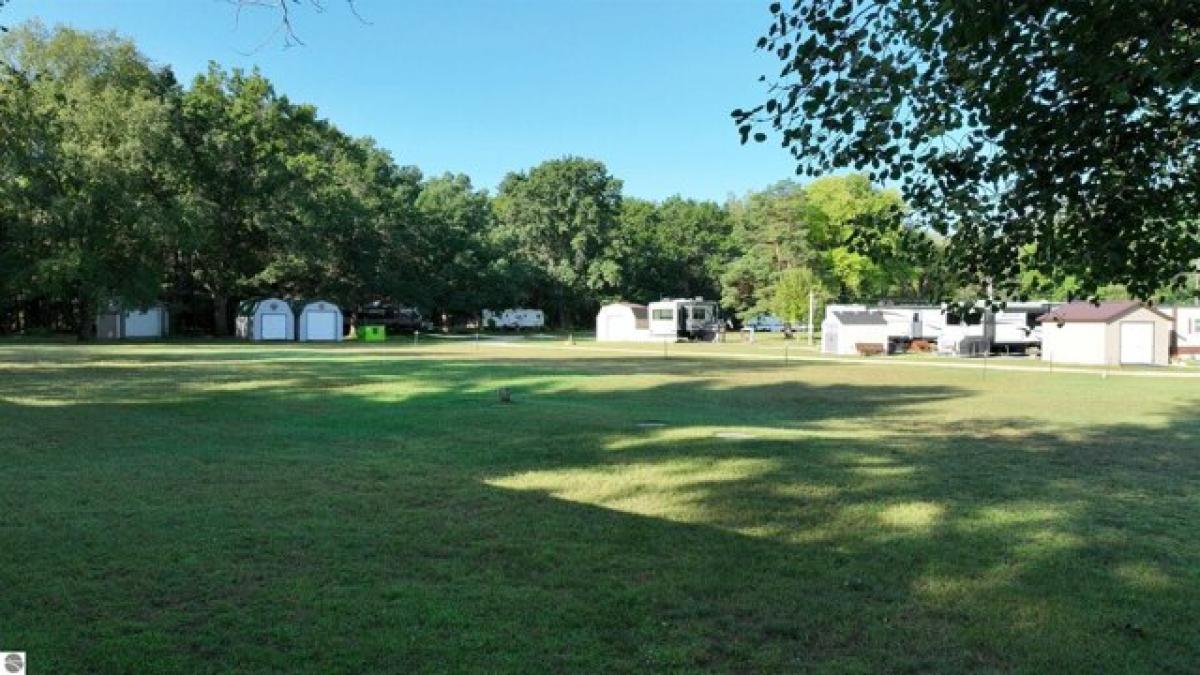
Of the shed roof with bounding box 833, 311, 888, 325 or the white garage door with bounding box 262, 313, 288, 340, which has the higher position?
the shed roof with bounding box 833, 311, 888, 325

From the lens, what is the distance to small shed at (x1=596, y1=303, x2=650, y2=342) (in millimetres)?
61862

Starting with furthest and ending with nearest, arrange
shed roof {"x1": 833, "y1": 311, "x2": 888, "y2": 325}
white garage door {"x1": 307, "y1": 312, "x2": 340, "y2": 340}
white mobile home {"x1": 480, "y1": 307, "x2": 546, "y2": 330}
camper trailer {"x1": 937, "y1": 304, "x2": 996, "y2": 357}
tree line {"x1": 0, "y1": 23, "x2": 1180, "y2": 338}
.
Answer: white mobile home {"x1": 480, "y1": 307, "x2": 546, "y2": 330} → white garage door {"x1": 307, "y1": 312, "x2": 340, "y2": 340} → tree line {"x1": 0, "y1": 23, "x2": 1180, "y2": 338} → shed roof {"x1": 833, "y1": 311, "x2": 888, "y2": 325} → camper trailer {"x1": 937, "y1": 304, "x2": 996, "y2": 357}

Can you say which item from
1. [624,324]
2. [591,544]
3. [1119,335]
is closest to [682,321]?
[624,324]

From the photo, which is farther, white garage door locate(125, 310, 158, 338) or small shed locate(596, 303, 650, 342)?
small shed locate(596, 303, 650, 342)

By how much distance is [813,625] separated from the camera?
4.84m

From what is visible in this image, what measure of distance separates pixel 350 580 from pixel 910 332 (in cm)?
4271

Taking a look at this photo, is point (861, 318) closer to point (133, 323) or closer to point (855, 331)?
point (855, 331)

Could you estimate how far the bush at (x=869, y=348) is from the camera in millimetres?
41875

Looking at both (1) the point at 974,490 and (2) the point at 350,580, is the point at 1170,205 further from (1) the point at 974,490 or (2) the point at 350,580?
(2) the point at 350,580

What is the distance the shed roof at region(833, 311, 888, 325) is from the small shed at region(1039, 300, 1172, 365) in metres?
9.24

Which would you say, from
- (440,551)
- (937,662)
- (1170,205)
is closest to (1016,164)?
(1170,205)

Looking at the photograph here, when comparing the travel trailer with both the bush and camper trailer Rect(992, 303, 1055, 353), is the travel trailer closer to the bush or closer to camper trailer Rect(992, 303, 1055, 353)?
the bush

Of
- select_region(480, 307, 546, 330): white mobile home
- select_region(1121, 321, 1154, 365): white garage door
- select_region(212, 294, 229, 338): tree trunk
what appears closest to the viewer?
select_region(1121, 321, 1154, 365): white garage door

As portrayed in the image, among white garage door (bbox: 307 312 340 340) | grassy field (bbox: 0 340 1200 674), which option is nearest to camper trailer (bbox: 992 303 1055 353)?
grassy field (bbox: 0 340 1200 674)
